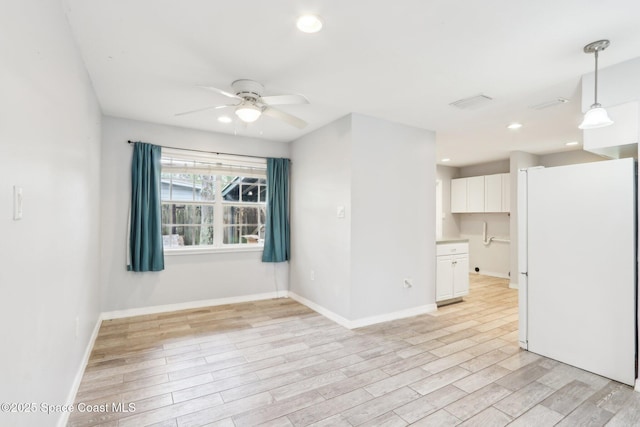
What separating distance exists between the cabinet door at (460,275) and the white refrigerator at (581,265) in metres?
1.61

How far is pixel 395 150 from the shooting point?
161 inches

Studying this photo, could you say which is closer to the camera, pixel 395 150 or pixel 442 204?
pixel 395 150

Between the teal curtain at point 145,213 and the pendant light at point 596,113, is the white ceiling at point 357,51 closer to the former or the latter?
the pendant light at point 596,113

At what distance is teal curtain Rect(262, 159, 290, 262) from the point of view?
487 cm

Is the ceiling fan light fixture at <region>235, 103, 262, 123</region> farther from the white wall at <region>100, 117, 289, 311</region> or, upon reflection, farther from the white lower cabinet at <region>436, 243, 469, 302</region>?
the white lower cabinet at <region>436, 243, 469, 302</region>

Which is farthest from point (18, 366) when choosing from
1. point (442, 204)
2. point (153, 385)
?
point (442, 204)

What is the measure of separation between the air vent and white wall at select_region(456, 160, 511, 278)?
3935 mm

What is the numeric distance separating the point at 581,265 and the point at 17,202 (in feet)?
12.3

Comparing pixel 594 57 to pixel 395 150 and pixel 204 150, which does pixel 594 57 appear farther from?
pixel 204 150

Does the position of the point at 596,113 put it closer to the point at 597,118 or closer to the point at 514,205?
the point at 597,118

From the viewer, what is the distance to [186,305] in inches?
173

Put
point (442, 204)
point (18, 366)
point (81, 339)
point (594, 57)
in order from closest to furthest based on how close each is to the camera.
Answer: point (18, 366), point (594, 57), point (81, 339), point (442, 204)

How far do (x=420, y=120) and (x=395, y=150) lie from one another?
469 millimetres

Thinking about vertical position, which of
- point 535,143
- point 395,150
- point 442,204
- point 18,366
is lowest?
point 18,366
